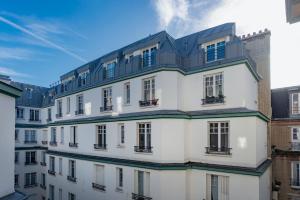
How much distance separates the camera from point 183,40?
18594 mm

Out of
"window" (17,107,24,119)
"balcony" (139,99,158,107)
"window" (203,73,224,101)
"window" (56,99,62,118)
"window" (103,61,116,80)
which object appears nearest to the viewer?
"window" (203,73,224,101)

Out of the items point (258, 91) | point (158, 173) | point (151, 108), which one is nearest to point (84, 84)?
point (151, 108)

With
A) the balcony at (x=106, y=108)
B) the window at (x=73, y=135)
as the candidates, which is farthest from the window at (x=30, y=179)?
the balcony at (x=106, y=108)

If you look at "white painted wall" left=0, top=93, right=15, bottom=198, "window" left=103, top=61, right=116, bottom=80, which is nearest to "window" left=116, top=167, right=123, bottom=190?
"window" left=103, top=61, right=116, bottom=80

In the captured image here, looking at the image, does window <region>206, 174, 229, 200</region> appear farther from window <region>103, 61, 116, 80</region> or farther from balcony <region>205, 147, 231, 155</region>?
window <region>103, 61, 116, 80</region>

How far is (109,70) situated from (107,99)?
2658 millimetres

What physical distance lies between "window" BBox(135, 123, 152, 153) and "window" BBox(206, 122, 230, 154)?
159 inches

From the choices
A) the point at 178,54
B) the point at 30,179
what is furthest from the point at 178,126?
the point at 30,179

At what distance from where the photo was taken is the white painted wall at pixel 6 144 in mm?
7594

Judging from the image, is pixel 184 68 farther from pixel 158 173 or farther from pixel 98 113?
pixel 98 113

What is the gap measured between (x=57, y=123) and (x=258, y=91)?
21.0 metres

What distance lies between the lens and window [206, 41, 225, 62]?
14.5 meters

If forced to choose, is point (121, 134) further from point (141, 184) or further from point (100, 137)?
point (141, 184)

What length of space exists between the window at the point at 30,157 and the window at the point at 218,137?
2890cm
